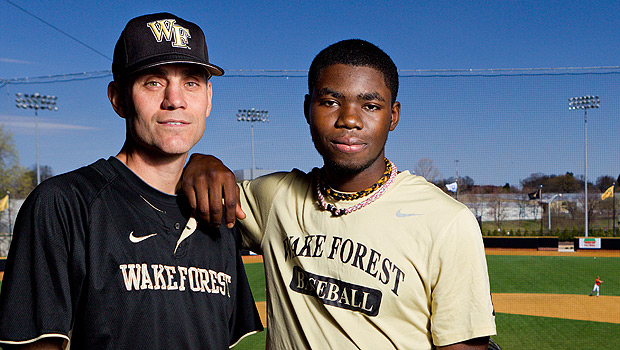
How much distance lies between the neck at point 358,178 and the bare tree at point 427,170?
15862mm

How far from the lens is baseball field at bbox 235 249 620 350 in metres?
8.03

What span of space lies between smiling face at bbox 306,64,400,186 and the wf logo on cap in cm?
48

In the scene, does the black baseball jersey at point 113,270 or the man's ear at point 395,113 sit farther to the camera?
the man's ear at point 395,113

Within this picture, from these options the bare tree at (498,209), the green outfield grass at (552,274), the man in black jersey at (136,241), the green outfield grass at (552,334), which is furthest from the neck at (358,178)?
the bare tree at (498,209)

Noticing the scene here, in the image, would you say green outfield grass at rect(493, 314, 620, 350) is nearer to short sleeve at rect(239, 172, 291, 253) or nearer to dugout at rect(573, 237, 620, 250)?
short sleeve at rect(239, 172, 291, 253)

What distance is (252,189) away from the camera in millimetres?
2150

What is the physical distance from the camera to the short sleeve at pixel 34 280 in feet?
4.27

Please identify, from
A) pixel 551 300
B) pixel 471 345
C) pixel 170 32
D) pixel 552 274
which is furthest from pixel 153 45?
pixel 552 274

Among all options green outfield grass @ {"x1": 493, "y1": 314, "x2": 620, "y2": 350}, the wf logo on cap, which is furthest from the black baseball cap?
green outfield grass @ {"x1": 493, "y1": 314, "x2": 620, "y2": 350}

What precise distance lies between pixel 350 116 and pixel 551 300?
36.6 feet

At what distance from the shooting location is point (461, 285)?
62.1 inches

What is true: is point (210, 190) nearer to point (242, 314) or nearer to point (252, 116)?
point (242, 314)

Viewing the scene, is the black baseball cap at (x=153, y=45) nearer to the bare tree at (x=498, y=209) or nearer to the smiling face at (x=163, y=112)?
the smiling face at (x=163, y=112)

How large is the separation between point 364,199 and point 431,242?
281mm
